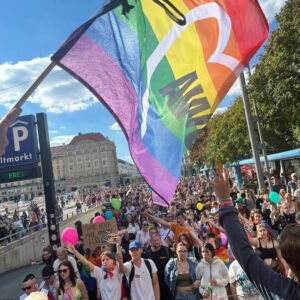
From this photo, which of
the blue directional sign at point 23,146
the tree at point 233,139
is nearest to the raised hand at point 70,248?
the blue directional sign at point 23,146

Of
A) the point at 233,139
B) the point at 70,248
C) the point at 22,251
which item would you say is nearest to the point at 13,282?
the point at 22,251

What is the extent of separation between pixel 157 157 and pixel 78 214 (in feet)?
87.2

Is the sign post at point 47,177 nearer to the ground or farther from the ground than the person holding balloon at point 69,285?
farther from the ground

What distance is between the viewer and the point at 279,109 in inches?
683

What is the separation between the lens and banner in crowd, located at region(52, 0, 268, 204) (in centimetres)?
438

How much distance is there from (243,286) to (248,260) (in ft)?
11.9

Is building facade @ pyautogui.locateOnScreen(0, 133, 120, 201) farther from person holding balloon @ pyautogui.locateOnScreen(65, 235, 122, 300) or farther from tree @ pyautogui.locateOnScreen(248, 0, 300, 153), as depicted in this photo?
person holding balloon @ pyautogui.locateOnScreen(65, 235, 122, 300)

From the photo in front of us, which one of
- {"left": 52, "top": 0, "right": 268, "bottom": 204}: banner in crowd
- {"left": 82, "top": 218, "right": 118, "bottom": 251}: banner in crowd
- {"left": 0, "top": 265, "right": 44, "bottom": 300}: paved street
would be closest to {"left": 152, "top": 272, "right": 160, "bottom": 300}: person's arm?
{"left": 52, "top": 0, "right": 268, "bottom": 204}: banner in crowd

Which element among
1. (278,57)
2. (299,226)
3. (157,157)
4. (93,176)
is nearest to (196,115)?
(157,157)

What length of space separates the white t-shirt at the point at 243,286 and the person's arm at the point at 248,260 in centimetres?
334

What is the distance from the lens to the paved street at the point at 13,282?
1119 cm

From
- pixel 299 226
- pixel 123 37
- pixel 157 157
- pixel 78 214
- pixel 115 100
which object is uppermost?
pixel 123 37

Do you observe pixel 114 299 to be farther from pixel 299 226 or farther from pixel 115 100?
pixel 299 226

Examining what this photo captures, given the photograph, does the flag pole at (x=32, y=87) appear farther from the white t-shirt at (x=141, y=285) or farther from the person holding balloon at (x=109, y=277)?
the white t-shirt at (x=141, y=285)
